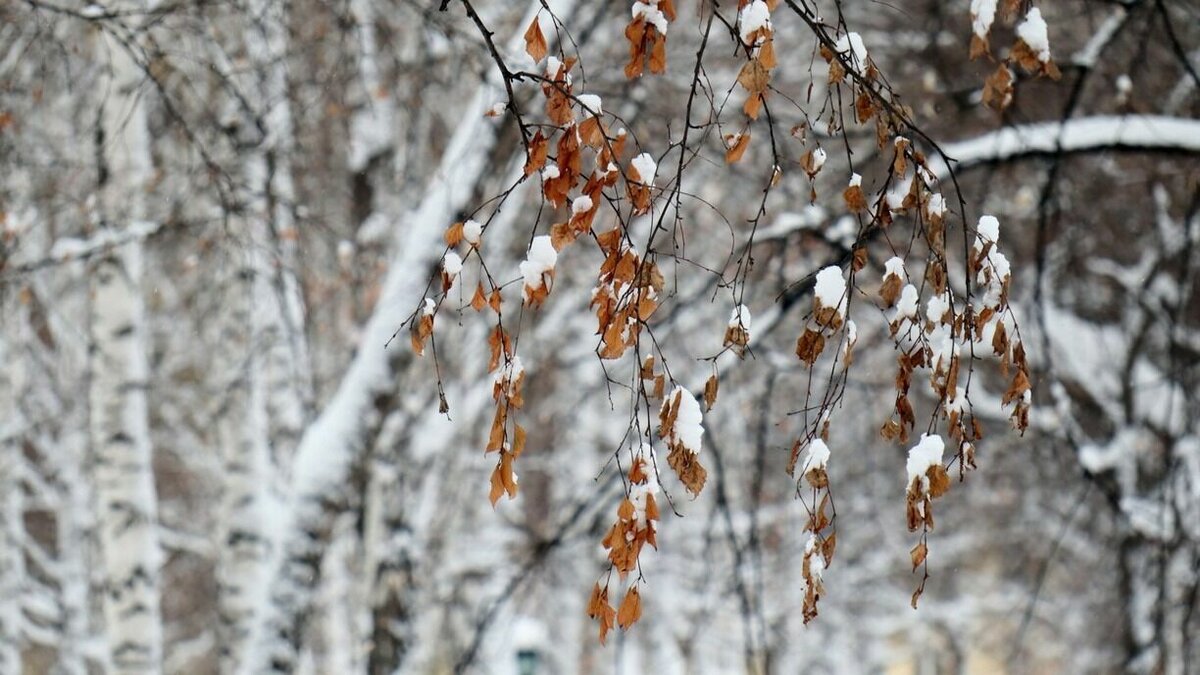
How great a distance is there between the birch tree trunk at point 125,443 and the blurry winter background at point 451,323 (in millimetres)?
16

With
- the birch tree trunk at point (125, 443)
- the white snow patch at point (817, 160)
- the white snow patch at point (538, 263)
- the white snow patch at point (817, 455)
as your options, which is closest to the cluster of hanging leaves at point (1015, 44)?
the white snow patch at point (817, 160)

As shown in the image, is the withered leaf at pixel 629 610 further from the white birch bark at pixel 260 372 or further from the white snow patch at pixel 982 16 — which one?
the white birch bark at pixel 260 372

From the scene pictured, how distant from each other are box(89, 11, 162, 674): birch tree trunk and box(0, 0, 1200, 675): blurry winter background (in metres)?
0.02

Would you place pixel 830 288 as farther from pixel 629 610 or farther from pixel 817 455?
pixel 629 610

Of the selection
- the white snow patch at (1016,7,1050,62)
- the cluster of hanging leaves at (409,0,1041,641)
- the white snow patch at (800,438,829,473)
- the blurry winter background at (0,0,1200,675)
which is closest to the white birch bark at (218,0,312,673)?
the blurry winter background at (0,0,1200,675)

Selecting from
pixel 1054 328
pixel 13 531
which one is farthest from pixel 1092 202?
pixel 13 531

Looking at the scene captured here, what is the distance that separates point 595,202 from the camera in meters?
1.94

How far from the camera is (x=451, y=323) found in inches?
252

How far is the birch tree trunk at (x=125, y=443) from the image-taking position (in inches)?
211

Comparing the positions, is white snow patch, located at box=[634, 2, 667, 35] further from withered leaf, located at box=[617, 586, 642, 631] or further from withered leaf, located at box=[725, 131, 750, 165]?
withered leaf, located at box=[617, 586, 642, 631]

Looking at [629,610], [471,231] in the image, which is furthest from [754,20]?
[629,610]

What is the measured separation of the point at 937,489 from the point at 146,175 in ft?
15.1

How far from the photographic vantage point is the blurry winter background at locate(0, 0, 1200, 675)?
4.46 metres

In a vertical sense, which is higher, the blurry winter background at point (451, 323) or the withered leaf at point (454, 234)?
the blurry winter background at point (451, 323)
